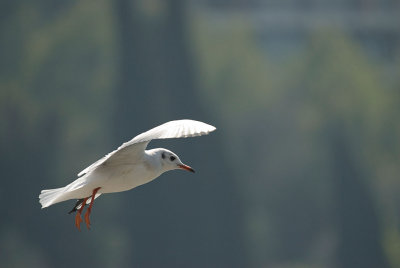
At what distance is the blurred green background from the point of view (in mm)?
24219

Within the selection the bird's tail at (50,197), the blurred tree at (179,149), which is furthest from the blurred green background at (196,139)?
the bird's tail at (50,197)

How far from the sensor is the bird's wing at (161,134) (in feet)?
20.6

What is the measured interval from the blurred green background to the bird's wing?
1554cm

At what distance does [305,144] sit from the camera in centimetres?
2856

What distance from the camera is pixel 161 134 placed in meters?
6.29

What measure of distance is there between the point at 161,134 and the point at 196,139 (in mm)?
20384

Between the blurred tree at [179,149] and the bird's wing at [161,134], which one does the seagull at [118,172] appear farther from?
the blurred tree at [179,149]

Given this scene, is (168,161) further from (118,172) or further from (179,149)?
(179,149)

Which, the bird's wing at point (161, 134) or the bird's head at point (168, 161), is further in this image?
the bird's head at point (168, 161)

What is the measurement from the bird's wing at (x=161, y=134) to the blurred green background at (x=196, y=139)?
1554 centimetres

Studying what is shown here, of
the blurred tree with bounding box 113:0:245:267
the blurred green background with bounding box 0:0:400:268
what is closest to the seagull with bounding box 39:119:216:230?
the blurred green background with bounding box 0:0:400:268

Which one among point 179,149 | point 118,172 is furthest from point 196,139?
point 118,172

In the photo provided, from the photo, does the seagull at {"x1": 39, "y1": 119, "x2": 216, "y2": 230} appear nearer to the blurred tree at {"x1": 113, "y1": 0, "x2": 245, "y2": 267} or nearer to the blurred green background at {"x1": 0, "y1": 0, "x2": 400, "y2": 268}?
the blurred green background at {"x1": 0, "y1": 0, "x2": 400, "y2": 268}

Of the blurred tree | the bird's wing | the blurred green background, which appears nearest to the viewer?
the bird's wing
